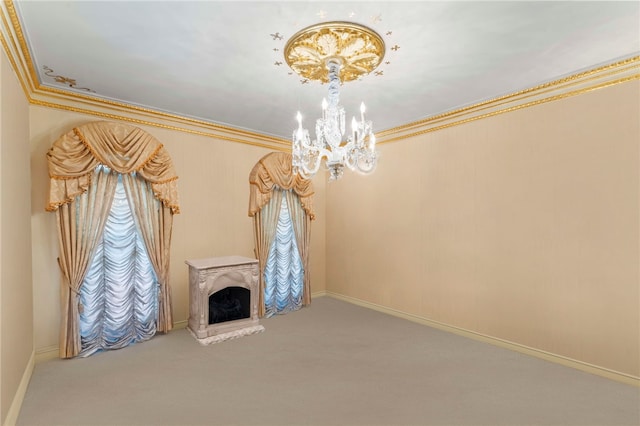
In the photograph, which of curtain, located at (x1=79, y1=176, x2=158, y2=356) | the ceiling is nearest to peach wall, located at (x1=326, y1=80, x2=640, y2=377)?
the ceiling

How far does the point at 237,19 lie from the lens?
243cm

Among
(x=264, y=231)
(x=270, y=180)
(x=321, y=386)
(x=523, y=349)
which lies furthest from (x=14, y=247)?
(x=523, y=349)

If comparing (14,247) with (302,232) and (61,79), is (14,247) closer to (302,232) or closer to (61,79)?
(61,79)

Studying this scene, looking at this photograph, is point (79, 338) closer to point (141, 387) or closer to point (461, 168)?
point (141, 387)

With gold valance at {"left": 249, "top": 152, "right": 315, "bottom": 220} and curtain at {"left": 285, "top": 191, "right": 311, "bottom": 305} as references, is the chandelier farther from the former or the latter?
curtain at {"left": 285, "top": 191, "right": 311, "bottom": 305}

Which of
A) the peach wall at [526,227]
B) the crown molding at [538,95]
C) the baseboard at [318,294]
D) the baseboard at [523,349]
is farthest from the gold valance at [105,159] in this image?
the baseboard at [523,349]

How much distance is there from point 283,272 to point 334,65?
3762mm

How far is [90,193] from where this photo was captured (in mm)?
3920

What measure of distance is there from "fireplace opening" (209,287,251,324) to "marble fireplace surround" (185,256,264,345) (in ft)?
0.16

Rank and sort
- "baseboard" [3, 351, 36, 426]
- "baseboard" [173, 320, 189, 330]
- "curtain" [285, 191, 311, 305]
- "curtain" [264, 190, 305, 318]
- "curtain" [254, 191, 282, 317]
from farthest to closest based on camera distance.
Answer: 1. "curtain" [285, 191, 311, 305]
2. "curtain" [264, 190, 305, 318]
3. "curtain" [254, 191, 282, 317]
4. "baseboard" [173, 320, 189, 330]
5. "baseboard" [3, 351, 36, 426]

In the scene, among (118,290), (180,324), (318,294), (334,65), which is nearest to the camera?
(334,65)

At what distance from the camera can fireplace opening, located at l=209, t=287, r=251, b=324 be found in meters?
4.48

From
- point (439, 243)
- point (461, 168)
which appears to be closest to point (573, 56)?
point (461, 168)

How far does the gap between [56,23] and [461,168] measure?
4.46 meters
